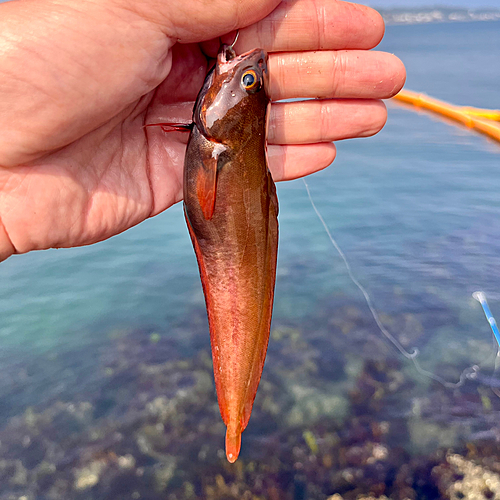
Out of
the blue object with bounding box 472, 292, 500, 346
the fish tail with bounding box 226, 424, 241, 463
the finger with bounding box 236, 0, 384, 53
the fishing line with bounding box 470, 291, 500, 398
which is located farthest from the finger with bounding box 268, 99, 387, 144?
the blue object with bounding box 472, 292, 500, 346

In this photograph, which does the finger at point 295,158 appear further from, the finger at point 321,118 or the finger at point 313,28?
the finger at point 313,28

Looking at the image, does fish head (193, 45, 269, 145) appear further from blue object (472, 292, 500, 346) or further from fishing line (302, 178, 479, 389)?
blue object (472, 292, 500, 346)

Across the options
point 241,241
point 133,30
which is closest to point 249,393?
point 241,241

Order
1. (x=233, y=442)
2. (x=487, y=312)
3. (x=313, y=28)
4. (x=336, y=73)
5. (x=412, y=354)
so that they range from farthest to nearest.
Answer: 1. (x=487, y=312)
2. (x=412, y=354)
3. (x=336, y=73)
4. (x=313, y=28)
5. (x=233, y=442)

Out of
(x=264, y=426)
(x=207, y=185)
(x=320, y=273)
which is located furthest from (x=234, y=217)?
(x=320, y=273)

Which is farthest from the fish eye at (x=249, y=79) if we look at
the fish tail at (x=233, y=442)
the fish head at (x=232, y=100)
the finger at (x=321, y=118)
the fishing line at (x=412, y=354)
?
the fishing line at (x=412, y=354)

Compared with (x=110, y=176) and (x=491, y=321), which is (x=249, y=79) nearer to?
(x=110, y=176)
